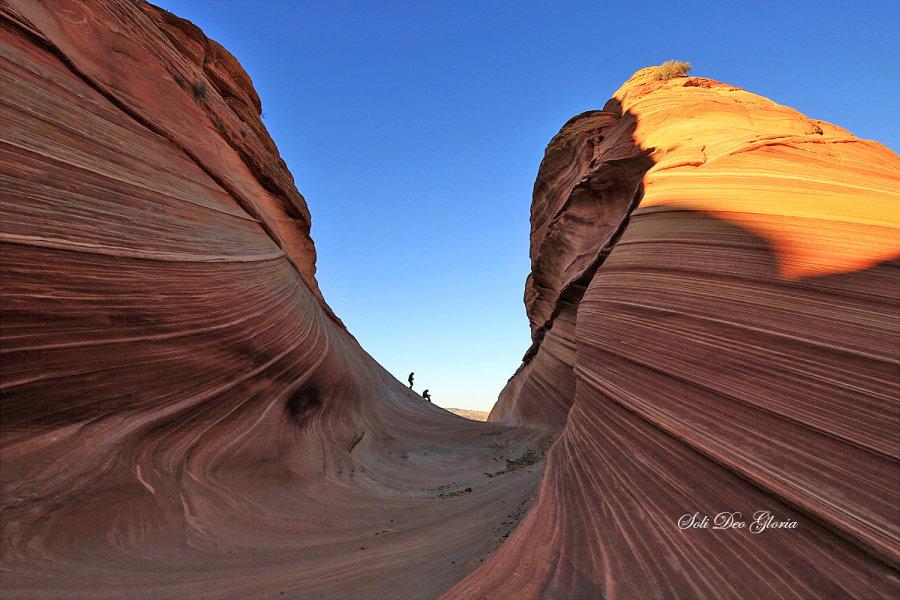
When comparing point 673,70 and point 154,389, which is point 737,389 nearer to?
point 154,389

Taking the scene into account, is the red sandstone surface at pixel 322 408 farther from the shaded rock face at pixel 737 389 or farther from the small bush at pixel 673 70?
the small bush at pixel 673 70

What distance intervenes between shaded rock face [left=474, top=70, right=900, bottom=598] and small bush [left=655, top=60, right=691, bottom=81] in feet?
9.19

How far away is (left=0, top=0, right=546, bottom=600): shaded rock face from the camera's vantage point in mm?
2490

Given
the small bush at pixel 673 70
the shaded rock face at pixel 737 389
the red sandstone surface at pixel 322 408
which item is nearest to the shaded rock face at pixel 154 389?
the red sandstone surface at pixel 322 408

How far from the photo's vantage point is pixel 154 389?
3363 millimetres

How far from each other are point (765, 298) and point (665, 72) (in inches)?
264

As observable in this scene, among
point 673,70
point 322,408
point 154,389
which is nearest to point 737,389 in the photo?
point 154,389

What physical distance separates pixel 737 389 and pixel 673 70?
24.6 feet

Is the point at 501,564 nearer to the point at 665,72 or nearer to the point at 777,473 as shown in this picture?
the point at 777,473

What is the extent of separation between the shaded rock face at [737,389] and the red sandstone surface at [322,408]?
16 mm

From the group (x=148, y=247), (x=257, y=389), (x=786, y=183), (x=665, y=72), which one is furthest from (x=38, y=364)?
→ (x=665, y=72)

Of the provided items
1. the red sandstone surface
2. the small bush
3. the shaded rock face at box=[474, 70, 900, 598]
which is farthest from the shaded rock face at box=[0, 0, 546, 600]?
the small bush

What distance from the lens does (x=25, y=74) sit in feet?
10.1

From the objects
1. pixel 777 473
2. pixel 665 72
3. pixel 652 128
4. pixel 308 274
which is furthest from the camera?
pixel 308 274
